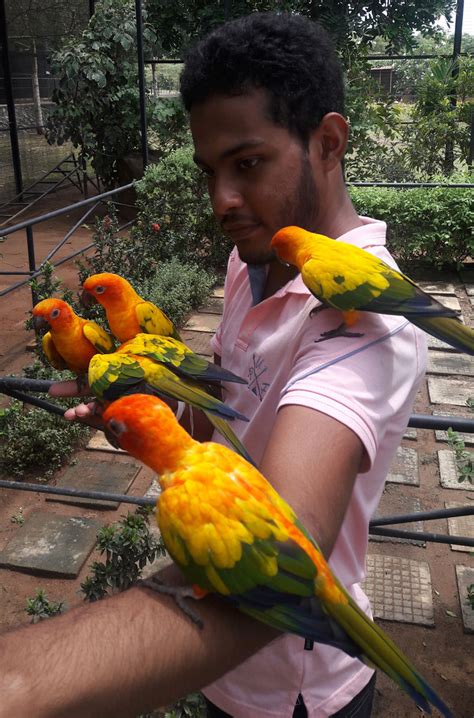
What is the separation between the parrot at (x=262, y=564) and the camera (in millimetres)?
939

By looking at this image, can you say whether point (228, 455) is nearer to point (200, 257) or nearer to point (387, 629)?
point (387, 629)

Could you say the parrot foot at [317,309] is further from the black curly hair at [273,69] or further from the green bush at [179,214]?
the green bush at [179,214]

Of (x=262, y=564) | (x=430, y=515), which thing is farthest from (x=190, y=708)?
(x=262, y=564)

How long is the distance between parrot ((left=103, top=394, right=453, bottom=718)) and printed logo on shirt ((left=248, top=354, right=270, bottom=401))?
0.42 metres

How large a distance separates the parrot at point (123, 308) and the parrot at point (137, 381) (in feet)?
1.64

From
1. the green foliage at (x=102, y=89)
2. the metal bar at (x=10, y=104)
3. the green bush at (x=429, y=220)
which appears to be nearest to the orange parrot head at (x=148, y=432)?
the green bush at (x=429, y=220)

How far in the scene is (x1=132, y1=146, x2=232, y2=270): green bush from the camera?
8.10m

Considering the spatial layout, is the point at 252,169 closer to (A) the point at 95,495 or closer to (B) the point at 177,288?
(A) the point at 95,495

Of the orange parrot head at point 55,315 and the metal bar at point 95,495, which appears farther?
the metal bar at point 95,495

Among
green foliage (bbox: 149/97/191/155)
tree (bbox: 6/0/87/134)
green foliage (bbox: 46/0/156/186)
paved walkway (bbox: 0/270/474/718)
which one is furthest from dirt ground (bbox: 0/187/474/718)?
tree (bbox: 6/0/87/134)

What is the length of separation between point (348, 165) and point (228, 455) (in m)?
11.0

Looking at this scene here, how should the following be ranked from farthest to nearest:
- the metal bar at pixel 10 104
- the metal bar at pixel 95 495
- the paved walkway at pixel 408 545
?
the metal bar at pixel 10 104, the paved walkway at pixel 408 545, the metal bar at pixel 95 495

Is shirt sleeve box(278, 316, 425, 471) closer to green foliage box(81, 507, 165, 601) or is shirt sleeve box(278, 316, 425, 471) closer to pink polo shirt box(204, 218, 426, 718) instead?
pink polo shirt box(204, 218, 426, 718)

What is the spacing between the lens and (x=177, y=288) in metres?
7.03
